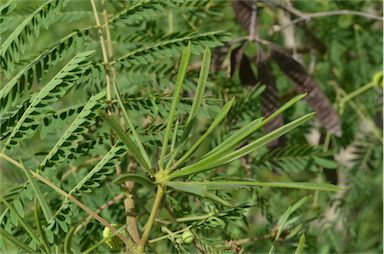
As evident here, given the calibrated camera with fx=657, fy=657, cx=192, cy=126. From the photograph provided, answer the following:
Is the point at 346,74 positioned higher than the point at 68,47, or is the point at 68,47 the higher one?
the point at 68,47

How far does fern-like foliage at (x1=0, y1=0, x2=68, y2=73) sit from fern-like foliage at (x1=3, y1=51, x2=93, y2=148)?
0.19 ft

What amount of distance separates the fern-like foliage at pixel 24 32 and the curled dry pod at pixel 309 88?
1.43ft

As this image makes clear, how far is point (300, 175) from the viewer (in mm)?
1466

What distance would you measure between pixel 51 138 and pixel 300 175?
77 centimetres

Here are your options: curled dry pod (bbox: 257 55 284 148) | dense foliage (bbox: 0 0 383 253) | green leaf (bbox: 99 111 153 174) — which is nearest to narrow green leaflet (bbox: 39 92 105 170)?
dense foliage (bbox: 0 0 383 253)

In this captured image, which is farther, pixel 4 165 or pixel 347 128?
pixel 347 128

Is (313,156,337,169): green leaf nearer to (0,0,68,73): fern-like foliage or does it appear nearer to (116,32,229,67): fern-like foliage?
(116,32,229,67): fern-like foliage

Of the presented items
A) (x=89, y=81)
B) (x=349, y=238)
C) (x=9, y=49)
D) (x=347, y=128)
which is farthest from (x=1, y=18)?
(x=349, y=238)

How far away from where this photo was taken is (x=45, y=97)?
0.58 m

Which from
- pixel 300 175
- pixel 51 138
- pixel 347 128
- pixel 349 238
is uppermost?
pixel 51 138

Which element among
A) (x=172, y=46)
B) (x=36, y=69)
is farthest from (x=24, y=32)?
(x=172, y=46)

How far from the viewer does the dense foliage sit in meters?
0.51

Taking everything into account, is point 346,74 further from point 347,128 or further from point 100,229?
point 100,229

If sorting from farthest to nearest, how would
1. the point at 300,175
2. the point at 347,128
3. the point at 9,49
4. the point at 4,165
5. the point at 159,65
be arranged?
the point at 300,175 < the point at 347,128 < the point at 4,165 < the point at 159,65 < the point at 9,49
